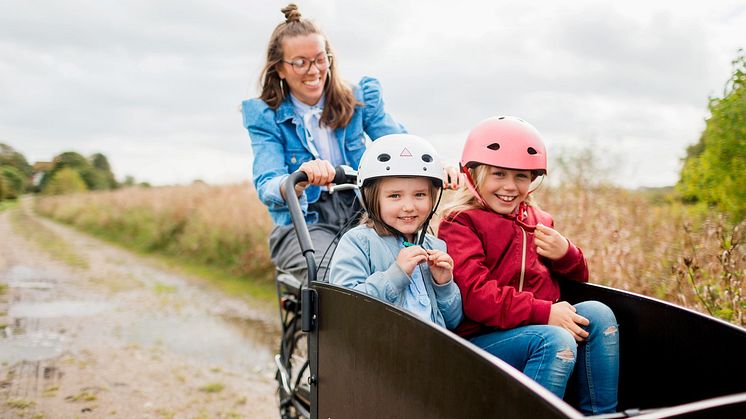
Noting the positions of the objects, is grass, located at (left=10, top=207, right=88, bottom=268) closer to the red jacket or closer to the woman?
the woman

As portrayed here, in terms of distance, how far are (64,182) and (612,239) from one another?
3581 cm

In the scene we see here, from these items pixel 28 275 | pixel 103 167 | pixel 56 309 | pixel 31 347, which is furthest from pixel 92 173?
pixel 31 347

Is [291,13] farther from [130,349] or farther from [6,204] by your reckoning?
[6,204]

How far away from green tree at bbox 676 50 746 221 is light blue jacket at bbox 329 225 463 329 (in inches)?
105

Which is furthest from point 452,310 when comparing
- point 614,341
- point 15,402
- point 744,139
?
point 15,402

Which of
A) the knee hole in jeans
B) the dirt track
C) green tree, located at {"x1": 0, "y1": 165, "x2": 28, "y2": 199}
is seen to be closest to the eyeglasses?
the knee hole in jeans

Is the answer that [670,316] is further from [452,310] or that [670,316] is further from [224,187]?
[224,187]

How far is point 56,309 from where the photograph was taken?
813 centimetres

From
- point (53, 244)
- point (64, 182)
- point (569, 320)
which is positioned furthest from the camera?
point (64, 182)

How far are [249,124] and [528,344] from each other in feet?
6.63

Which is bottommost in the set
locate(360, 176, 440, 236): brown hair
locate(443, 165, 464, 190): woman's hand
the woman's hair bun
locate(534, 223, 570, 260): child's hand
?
locate(534, 223, 570, 260): child's hand

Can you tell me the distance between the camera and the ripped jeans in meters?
2.44

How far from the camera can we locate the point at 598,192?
24.5 feet

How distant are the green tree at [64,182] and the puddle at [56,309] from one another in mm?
29020
